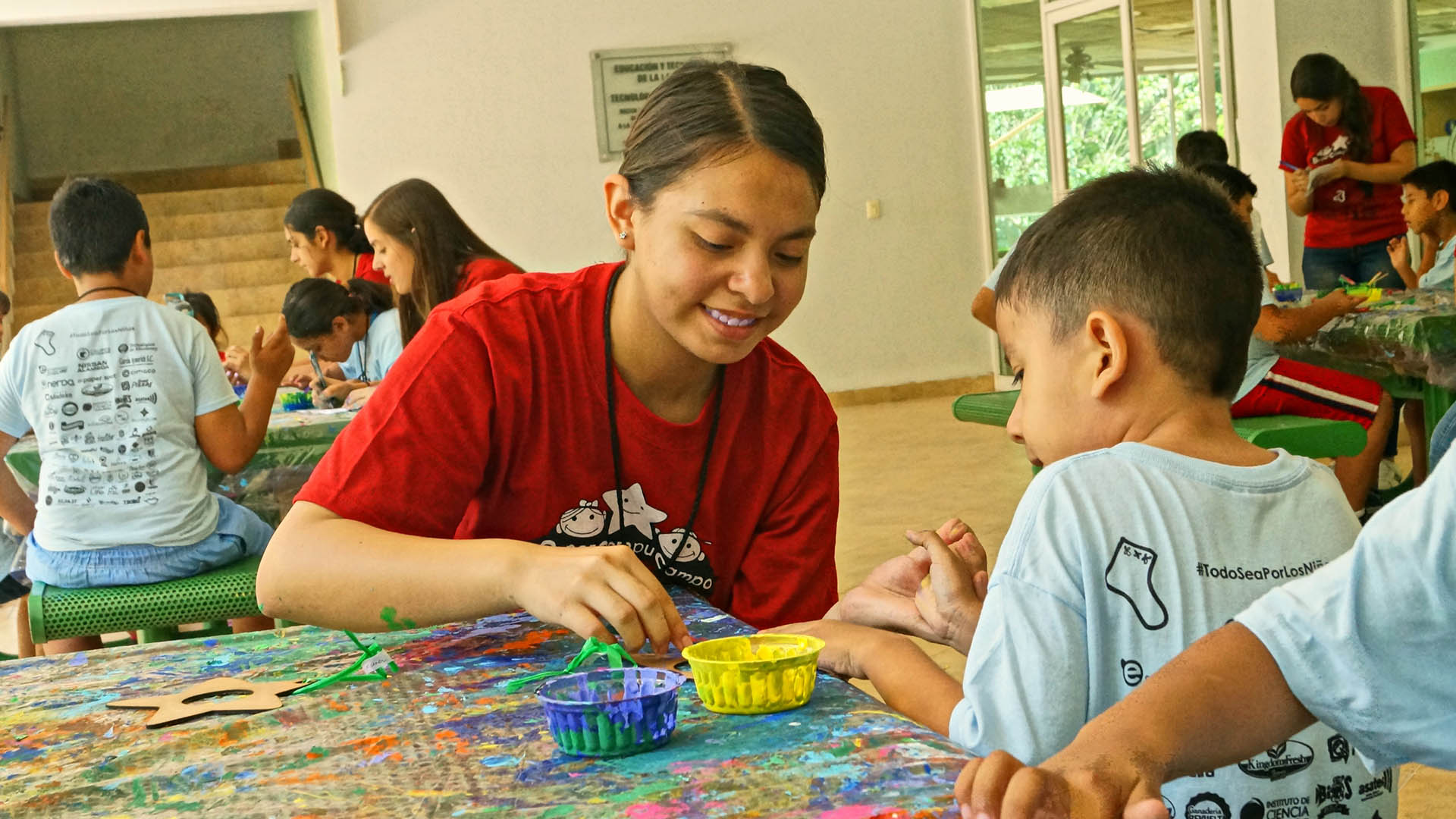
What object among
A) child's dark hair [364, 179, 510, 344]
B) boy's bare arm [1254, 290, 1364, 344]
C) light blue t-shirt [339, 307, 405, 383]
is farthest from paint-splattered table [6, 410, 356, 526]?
boy's bare arm [1254, 290, 1364, 344]

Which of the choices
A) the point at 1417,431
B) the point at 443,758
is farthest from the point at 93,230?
the point at 1417,431

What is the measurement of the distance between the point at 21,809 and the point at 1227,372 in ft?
2.98

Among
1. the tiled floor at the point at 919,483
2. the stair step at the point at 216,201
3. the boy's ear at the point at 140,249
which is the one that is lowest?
the tiled floor at the point at 919,483

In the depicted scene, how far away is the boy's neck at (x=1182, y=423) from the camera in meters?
1.04

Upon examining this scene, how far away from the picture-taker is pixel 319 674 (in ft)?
3.65

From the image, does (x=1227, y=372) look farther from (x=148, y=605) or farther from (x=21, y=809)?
(x=148, y=605)

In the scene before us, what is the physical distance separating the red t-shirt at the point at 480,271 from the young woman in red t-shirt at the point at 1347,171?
3.47m

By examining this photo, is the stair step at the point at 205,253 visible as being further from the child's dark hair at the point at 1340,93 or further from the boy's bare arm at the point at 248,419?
the boy's bare arm at the point at 248,419

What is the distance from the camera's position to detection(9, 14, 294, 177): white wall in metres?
11.8

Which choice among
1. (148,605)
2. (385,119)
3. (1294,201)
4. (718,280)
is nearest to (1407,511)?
(718,280)

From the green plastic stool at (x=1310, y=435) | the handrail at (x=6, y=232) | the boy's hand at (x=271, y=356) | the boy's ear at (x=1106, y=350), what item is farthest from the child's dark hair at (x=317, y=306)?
the handrail at (x=6, y=232)

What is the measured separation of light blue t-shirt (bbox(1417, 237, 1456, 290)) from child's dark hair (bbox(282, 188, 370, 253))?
334 centimetres

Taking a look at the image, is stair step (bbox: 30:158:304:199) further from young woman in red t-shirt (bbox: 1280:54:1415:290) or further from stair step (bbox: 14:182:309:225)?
young woman in red t-shirt (bbox: 1280:54:1415:290)

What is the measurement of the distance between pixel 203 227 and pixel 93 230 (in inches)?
284
